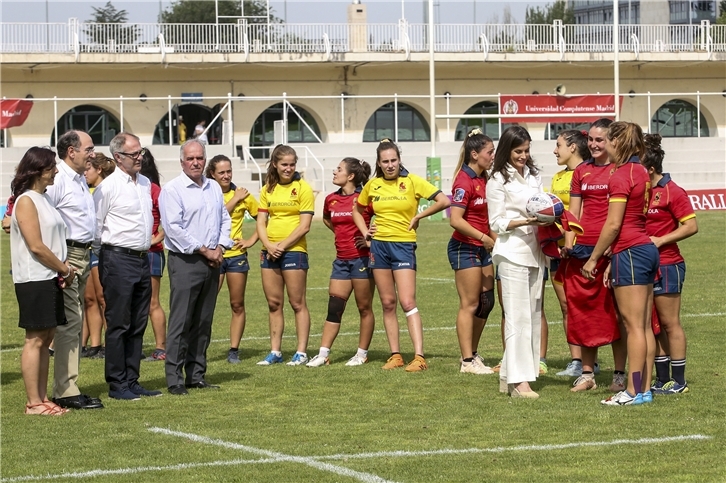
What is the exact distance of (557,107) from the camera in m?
41.0

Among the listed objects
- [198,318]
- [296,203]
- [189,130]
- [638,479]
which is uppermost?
[189,130]

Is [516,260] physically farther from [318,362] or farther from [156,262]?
[156,262]

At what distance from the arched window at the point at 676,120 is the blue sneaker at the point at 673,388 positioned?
44165 millimetres

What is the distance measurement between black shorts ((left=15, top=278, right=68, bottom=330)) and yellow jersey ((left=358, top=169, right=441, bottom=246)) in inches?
129

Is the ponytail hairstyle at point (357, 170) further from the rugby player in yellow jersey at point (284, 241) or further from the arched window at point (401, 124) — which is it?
the arched window at point (401, 124)

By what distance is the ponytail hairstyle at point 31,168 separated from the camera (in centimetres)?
845

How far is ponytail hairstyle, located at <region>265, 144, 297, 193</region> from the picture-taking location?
11.2 meters

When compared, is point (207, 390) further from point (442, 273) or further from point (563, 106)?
point (563, 106)

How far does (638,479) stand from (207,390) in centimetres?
443

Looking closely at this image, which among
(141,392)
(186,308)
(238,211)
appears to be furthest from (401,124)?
(141,392)

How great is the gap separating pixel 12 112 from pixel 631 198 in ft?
111

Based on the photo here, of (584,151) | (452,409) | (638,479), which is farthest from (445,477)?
(584,151)

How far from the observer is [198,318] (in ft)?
32.6

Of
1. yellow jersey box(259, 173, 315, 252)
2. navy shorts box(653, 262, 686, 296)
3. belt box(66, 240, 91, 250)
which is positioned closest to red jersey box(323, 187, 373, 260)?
yellow jersey box(259, 173, 315, 252)
